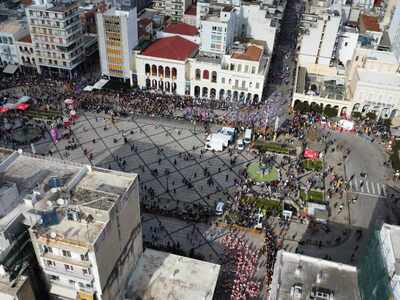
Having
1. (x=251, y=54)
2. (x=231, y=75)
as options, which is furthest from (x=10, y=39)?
(x=251, y=54)

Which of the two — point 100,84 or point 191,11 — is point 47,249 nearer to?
point 100,84

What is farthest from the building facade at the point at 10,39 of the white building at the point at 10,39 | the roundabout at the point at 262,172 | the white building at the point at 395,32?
the white building at the point at 395,32

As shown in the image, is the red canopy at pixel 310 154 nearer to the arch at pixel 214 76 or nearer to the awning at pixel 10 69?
the arch at pixel 214 76

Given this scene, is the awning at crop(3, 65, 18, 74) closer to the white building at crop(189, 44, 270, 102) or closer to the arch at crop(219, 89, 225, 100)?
the white building at crop(189, 44, 270, 102)

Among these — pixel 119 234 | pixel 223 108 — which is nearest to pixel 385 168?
pixel 223 108

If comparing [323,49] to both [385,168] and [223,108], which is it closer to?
[223,108]
